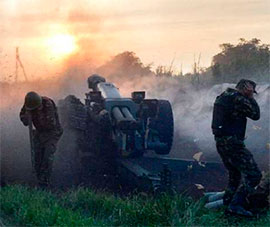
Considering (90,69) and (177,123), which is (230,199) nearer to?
(177,123)

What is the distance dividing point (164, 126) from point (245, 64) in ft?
41.7

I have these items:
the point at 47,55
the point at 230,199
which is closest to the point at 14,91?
the point at 47,55

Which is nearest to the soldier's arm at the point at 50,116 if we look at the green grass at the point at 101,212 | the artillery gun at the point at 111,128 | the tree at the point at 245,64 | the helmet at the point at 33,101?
the helmet at the point at 33,101

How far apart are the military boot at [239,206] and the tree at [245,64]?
47.4 ft

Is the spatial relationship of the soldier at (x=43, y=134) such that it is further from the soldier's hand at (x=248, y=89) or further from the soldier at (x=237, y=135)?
the soldier's hand at (x=248, y=89)

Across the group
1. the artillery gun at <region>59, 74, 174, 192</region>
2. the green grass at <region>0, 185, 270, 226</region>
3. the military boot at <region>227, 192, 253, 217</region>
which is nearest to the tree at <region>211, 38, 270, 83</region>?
the artillery gun at <region>59, 74, 174, 192</region>

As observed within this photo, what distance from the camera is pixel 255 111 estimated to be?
9836mm

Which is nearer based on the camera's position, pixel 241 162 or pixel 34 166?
pixel 241 162

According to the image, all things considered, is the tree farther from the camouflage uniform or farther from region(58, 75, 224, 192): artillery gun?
the camouflage uniform

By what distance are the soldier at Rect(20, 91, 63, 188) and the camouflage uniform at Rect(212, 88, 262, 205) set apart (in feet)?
9.66

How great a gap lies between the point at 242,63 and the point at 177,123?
882cm

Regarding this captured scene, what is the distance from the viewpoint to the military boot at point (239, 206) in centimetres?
951

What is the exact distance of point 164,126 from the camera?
14.4 metres

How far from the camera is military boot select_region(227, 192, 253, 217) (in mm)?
9508
